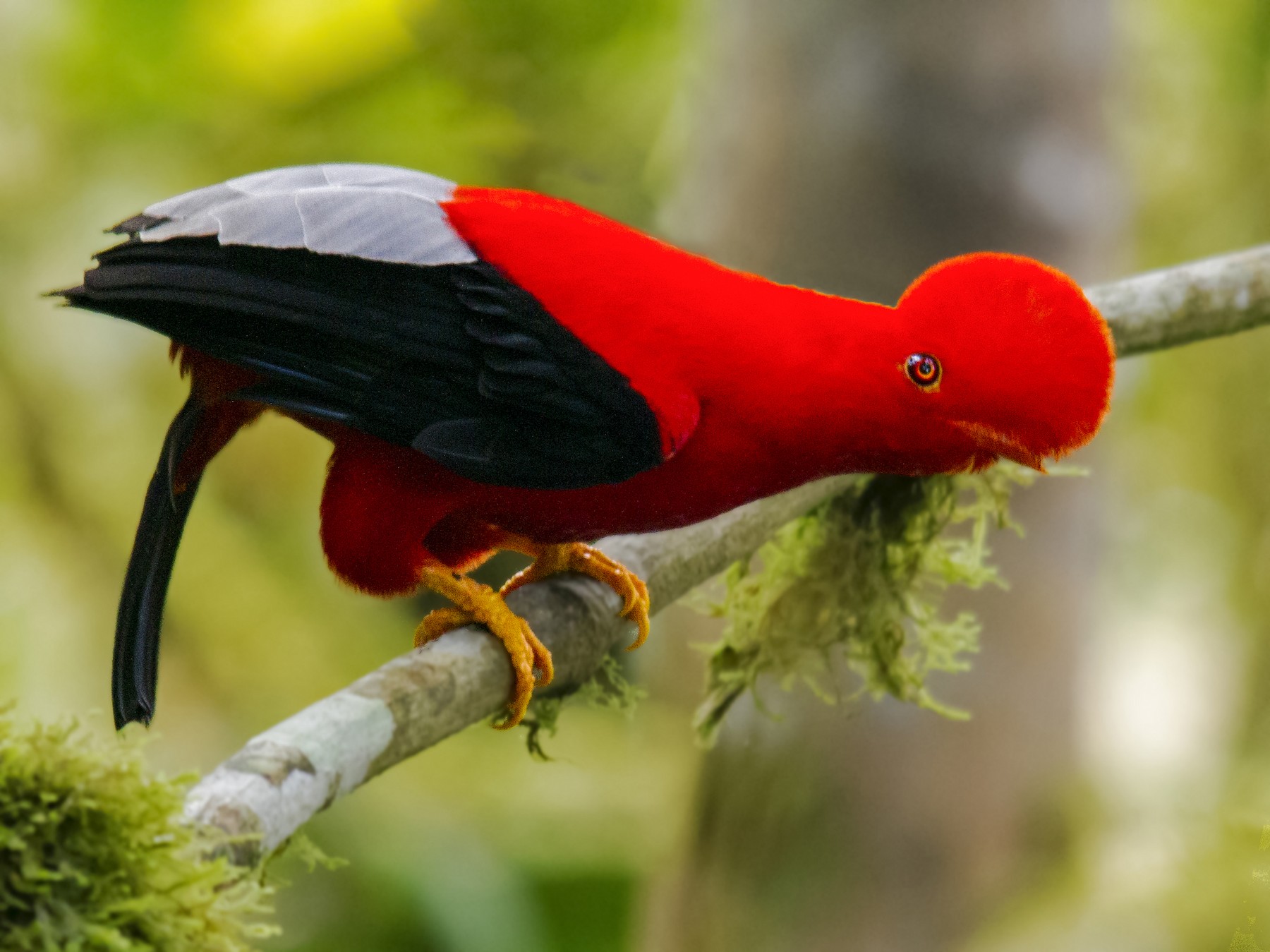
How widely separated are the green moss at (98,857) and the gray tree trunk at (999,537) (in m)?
2.06

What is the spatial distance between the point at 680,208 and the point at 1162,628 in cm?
370

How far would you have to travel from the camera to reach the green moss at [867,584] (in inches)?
77.0

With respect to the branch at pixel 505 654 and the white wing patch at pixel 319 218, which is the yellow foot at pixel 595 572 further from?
the white wing patch at pixel 319 218

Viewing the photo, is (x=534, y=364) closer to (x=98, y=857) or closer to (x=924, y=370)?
(x=924, y=370)

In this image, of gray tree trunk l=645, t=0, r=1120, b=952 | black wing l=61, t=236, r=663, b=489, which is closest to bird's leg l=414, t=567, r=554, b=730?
black wing l=61, t=236, r=663, b=489

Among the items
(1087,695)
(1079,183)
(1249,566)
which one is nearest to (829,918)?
(1087,695)

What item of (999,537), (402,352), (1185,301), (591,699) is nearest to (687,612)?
(999,537)

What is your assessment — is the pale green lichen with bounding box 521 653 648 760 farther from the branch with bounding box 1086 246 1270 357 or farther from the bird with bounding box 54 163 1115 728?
the branch with bounding box 1086 246 1270 357

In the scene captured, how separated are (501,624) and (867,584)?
779mm

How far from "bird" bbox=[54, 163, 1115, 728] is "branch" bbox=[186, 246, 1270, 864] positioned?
0.11 meters

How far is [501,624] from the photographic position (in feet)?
4.65

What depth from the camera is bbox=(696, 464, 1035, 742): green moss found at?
77.0 inches

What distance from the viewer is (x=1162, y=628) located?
588cm

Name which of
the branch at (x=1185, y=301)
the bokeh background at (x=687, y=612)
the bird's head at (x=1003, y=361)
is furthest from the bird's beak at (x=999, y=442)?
the bokeh background at (x=687, y=612)
